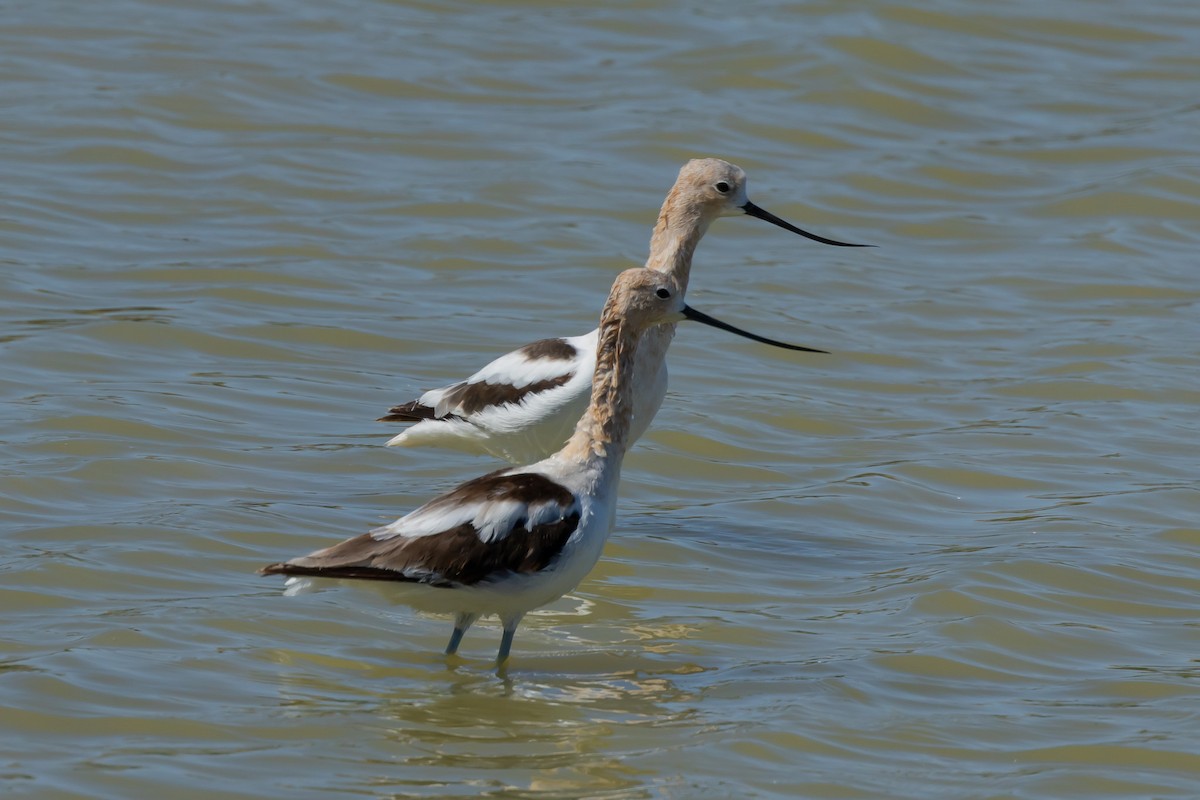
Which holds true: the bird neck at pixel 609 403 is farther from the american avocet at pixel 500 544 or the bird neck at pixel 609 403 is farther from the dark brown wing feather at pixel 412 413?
the dark brown wing feather at pixel 412 413

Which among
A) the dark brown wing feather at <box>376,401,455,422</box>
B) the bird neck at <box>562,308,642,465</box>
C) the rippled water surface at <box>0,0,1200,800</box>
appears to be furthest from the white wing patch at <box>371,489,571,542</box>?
the dark brown wing feather at <box>376,401,455,422</box>

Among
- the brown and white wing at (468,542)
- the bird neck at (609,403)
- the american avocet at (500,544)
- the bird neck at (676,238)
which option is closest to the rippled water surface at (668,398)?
the american avocet at (500,544)

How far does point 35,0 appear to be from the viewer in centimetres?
1630

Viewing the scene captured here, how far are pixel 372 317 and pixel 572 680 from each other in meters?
4.89

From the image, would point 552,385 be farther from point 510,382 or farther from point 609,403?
point 609,403

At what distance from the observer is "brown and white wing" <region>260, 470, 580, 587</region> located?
6207mm

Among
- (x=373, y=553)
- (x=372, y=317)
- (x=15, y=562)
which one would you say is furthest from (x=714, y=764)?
(x=372, y=317)

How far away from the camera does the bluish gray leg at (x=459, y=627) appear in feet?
21.5

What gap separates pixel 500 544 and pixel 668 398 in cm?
415

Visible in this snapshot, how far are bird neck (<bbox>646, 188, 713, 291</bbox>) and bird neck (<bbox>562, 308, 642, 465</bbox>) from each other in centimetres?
179

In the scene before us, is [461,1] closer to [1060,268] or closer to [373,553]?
[1060,268]

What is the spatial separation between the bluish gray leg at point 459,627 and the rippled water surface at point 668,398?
65 millimetres

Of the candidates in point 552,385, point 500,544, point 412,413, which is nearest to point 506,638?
point 500,544

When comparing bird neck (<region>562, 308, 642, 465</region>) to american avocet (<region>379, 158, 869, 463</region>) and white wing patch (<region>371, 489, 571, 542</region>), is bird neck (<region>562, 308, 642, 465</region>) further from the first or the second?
american avocet (<region>379, 158, 869, 463</region>)
